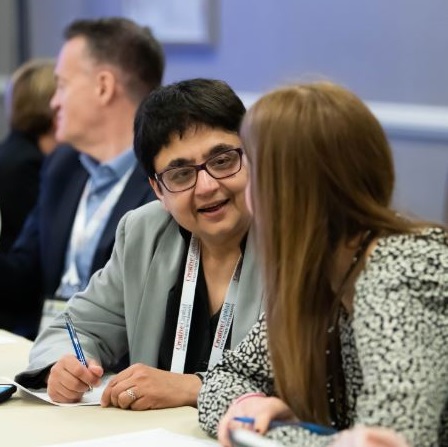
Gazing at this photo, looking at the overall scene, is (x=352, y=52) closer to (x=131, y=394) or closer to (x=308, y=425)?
(x=131, y=394)

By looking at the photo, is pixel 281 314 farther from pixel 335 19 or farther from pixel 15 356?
pixel 335 19

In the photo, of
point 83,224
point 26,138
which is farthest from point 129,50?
point 26,138

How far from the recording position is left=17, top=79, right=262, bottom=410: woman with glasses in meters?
2.44

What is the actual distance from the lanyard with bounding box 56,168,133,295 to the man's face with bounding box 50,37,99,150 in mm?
276

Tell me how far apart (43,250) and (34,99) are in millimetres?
1279

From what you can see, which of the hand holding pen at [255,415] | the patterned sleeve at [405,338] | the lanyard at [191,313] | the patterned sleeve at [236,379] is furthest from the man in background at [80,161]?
the patterned sleeve at [405,338]

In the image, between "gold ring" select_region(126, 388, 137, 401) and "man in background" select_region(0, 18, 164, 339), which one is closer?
"gold ring" select_region(126, 388, 137, 401)

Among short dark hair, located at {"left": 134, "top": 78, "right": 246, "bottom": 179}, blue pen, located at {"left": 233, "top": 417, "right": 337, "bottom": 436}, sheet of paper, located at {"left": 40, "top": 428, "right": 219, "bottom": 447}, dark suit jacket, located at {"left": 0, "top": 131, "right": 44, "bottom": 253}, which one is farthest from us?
dark suit jacket, located at {"left": 0, "top": 131, "right": 44, "bottom": 253}

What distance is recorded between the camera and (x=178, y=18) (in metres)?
6.43

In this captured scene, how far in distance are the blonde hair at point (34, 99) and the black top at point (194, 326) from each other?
2520 millimetres

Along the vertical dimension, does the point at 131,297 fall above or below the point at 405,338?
below

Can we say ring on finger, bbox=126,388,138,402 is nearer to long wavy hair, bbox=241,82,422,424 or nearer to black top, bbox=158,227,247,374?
black top, bbox=158,227,247,374

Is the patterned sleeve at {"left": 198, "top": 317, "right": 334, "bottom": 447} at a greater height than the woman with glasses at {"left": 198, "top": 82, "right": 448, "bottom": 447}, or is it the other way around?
the woman with glasses at {"left": 198, "top": 82, "right": 448, "bottom": 447}

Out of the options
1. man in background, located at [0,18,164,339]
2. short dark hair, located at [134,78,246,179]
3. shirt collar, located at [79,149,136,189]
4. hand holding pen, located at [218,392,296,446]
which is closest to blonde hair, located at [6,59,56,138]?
man in background, located at [0,18,164,339]
